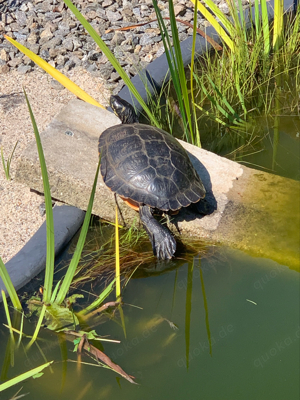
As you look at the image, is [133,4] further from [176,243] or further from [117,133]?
[176,243]

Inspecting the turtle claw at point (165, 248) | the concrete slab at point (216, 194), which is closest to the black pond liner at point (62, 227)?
the concrete slab at point (216, 194)

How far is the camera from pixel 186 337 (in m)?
2.15

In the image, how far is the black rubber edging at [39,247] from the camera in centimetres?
220

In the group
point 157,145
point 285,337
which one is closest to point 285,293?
point 285,337

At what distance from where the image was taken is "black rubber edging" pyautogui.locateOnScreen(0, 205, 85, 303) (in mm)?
2197

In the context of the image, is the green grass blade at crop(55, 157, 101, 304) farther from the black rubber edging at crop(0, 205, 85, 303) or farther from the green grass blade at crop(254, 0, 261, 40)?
the green grass blade at crop(254, 0, 261, 40)

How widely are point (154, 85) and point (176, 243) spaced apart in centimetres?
143

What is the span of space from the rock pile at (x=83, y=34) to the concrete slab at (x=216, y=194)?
1.06 m

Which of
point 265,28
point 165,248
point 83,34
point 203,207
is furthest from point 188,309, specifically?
point 83,34

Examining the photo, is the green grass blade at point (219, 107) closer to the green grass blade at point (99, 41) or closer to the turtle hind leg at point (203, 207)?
the green grass blade at point (99, 41)

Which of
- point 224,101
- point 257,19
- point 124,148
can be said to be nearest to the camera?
point 124,148

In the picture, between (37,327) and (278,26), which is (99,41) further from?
(278,26)

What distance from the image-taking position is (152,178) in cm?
247

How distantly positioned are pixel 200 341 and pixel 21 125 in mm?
2151
